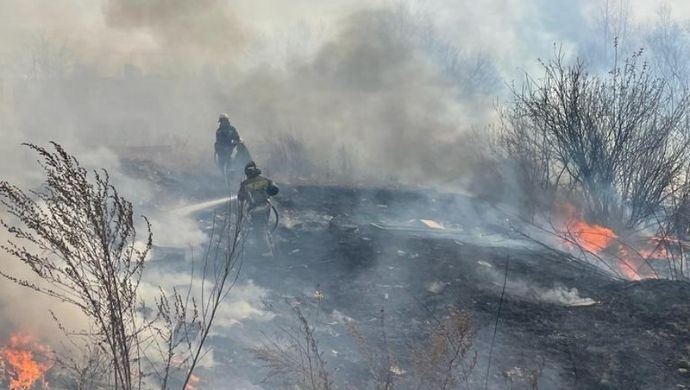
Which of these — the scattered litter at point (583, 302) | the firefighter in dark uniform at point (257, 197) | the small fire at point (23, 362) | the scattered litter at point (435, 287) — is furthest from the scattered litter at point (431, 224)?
the small fire at point (23, 362)

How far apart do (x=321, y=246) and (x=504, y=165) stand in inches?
258

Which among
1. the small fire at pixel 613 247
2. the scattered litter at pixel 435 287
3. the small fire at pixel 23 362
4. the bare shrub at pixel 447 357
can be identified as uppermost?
the small fire at pixel 613 247

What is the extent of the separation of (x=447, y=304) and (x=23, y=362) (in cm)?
438

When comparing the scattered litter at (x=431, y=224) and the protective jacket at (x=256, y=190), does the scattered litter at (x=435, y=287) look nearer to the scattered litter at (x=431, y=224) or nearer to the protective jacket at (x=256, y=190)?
the protective jacket at (x=256, y=190)

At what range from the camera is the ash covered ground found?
481cm

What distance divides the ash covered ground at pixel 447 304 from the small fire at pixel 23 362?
1313 millimetres

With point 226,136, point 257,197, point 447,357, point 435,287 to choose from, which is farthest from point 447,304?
point 226,136

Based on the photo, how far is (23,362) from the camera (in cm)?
437

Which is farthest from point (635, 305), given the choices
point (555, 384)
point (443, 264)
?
point (443, 264)

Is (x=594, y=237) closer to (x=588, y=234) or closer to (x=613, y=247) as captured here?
(x=588, y=234)

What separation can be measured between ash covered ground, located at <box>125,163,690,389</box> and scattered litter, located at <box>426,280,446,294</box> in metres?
0.01

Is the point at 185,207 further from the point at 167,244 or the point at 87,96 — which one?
the point at 87,96

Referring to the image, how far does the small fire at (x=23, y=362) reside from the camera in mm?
4184

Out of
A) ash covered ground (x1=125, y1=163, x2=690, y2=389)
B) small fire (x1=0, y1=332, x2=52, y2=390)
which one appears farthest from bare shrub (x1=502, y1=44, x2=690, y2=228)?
small fire (x1=0, y1=332, x2=52, y2=390)
